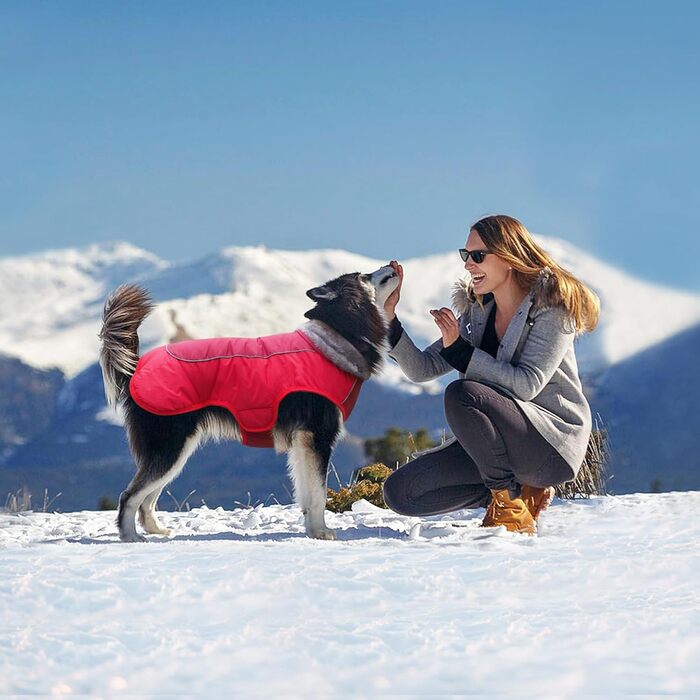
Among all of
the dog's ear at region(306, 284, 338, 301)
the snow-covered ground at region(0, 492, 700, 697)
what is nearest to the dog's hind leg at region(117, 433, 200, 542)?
the snow-covered ground at region(0, 492, 700, 697)

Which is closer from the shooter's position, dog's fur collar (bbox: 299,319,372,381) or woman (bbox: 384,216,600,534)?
woman (bbox: 384,216,600,534)

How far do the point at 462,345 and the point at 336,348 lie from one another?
70 centimetres

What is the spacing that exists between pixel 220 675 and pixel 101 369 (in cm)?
266

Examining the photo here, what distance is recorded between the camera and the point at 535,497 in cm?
515

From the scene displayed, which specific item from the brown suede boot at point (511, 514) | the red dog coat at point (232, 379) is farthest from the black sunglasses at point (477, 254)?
the brown suede boot at point (511, 514)

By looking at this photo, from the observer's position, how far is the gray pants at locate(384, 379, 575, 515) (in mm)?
4758

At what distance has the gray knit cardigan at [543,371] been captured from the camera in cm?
473

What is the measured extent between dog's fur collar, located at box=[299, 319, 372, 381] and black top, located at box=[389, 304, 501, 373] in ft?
0.85

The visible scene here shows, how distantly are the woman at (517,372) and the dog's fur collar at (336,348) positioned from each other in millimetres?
447

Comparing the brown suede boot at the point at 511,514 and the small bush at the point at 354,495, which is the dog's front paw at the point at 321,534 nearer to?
the brown suede boot at the point at 511,514

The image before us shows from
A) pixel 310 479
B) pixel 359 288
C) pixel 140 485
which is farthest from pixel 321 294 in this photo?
pixel 140 485

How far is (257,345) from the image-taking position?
5.08 meters

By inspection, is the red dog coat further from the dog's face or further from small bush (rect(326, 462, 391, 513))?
small bush (rect(326, 462, 391, 513))

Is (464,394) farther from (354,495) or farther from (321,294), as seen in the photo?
(354,495)
